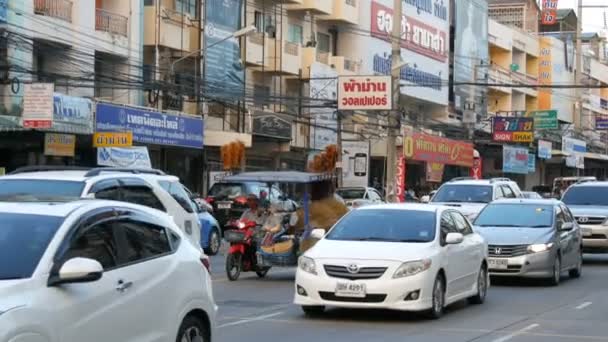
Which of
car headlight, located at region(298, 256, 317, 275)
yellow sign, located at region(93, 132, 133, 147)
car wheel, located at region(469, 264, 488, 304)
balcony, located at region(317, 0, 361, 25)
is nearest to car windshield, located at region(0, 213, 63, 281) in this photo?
car headlight, located at region(298, 256, 317, 275)

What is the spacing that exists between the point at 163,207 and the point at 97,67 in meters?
22.3

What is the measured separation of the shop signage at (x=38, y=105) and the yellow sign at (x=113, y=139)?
2.74m

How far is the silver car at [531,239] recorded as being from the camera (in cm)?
1941

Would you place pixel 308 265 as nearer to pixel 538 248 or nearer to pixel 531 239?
pixel 538 248

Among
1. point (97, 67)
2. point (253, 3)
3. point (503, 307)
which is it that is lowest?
point (503, 307)

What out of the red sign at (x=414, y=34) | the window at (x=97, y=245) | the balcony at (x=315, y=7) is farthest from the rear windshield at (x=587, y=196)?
the red sign at (x=414, y=34)

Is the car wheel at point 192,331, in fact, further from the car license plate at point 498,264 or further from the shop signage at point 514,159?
the shop signage at point 514,159

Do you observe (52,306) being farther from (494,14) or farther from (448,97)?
(494,14)

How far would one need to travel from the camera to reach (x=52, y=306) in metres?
6.82

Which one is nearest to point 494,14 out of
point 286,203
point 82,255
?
point 286,203

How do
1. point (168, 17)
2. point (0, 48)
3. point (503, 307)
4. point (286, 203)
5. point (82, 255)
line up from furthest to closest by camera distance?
point (168, 17) → point (0, 48) → point (286, 203) → point (503, 307) → point (82, 255)

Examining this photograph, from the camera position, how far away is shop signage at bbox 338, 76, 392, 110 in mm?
39125

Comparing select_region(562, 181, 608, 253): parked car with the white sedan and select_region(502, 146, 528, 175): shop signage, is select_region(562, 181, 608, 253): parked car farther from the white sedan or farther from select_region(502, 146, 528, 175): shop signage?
select_region(502, 146, 528, 175): shop signage

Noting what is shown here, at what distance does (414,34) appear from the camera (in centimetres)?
6097
